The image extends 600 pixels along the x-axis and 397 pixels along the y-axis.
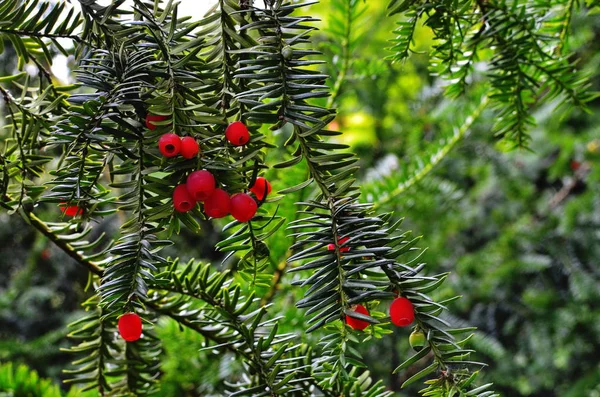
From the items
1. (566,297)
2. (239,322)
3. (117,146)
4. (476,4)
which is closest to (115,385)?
(239,322)

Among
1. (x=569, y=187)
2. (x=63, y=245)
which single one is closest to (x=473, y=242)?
(x=569, y=187)

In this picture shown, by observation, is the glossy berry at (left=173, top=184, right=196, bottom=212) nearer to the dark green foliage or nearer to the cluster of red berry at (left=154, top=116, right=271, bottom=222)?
the cluster of red berry at (left=154, top=116, right=271, bottom=222)

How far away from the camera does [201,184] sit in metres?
0.26

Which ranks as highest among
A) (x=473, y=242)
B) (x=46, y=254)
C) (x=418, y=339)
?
(x=46, y=254)

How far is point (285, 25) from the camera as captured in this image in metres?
0.30

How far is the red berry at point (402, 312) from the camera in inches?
10.4

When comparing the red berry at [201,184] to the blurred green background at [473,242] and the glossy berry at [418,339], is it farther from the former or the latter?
the blurred green background at [473,242]

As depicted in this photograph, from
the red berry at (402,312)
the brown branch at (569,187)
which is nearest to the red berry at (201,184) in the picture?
the red berry at (402,312)

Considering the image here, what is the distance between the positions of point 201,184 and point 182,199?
16 mm

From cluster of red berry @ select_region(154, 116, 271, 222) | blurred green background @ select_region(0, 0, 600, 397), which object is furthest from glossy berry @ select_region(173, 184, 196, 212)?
blurred green background @ select_region(0, 0, 600, 397)

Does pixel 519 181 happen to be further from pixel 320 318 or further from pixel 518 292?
pixel 320 318

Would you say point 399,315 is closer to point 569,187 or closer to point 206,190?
point 206,190

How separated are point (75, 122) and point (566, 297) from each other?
3.94ft

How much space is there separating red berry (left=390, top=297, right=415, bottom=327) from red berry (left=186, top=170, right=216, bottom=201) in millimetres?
109
